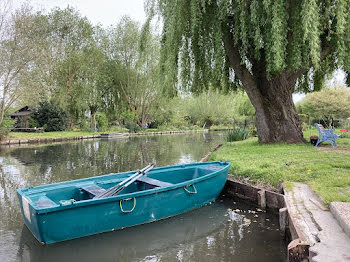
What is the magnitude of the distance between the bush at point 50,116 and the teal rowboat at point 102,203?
25.5m

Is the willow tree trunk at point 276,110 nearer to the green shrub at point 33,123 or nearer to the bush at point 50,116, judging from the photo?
the bush at point 50,116

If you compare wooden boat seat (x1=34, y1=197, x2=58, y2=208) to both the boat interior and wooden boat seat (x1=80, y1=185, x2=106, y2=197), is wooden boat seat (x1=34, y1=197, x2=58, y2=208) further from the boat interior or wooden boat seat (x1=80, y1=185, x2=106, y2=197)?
wooden boat seat (x1=80, y1=185, x2=106, y2=197)

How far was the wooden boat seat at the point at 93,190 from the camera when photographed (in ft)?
17.7

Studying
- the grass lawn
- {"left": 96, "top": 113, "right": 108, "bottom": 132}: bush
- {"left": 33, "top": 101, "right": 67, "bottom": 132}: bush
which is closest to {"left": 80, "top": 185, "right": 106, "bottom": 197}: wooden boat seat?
the grass lawn

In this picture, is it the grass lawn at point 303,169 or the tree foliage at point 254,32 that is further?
the tree foliage at point 254,32

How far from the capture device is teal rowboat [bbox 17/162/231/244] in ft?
14.7

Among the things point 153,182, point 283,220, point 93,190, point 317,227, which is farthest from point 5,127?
point 317,227

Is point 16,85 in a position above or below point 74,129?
above

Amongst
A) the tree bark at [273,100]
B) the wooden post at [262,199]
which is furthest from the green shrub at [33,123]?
the wooden post at [262,199]

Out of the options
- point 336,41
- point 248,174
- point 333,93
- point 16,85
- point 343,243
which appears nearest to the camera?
point 343,243

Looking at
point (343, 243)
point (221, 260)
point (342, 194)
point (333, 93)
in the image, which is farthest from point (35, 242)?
point (333, 93)

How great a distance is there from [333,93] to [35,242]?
32.9 meters

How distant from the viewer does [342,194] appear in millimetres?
4867

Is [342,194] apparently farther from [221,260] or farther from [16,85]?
[16,85]
